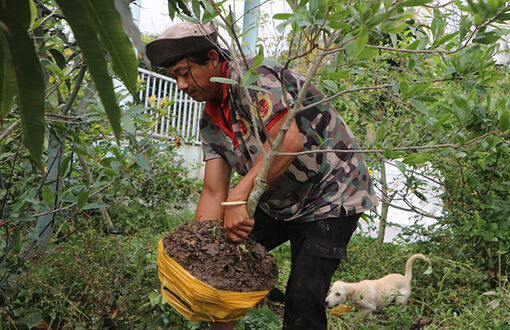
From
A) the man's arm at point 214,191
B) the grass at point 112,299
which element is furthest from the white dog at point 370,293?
the man's arm at point 214,191

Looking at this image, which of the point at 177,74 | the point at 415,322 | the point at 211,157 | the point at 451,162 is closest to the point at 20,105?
the point at 177,74

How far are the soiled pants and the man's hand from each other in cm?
Result: 41

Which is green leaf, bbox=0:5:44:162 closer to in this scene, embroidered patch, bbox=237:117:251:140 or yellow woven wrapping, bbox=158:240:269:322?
yellow woven wrapping, bbox=158:240:269:322

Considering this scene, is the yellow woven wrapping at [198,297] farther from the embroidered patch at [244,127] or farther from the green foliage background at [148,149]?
the embroidered patch at [244,127]

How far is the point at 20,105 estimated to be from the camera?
0.58 meters

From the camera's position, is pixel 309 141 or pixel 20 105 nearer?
pixel 20 105

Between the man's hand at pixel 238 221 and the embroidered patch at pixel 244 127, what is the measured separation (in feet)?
1.30

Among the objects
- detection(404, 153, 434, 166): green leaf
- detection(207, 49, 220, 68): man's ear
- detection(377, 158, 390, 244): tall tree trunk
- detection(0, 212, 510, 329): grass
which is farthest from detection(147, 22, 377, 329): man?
detection(377, 158, 390, 244): tall tree trunk

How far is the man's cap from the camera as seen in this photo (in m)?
1.94

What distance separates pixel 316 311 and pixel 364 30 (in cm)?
136

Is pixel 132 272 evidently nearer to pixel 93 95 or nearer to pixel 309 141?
pixel 93 95

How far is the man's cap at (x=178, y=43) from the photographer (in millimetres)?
1936

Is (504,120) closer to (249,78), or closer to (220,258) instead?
(249,78)

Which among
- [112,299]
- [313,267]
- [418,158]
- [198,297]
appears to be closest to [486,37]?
[418,158]
